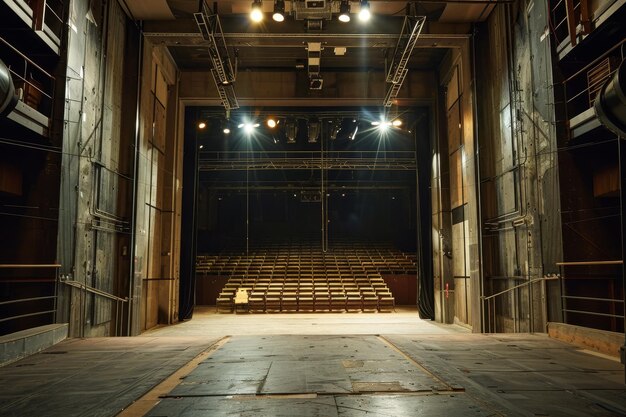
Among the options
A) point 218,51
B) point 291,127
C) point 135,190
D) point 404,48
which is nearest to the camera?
point 135,190

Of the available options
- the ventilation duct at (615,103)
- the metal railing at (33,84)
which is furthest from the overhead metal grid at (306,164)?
the ventilation duct at (615,103)

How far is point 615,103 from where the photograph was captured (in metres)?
3.14

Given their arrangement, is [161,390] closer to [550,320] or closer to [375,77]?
[550,320]

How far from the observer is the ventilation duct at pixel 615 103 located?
3.07m

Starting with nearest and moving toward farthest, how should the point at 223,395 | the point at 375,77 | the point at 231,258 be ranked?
the point at 223,395
the point at 375,77
the point at 231,258

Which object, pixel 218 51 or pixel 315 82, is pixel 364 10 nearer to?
pixel 218 51

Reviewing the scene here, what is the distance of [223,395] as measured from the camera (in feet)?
12.1

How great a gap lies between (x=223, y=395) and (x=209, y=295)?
16.1 m

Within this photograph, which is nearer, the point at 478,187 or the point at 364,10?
the point at 364,10

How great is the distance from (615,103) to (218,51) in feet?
26.0

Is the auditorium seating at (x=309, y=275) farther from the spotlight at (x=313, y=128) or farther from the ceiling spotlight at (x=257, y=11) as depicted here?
the ceiling spotlight at (x=257, y=11)

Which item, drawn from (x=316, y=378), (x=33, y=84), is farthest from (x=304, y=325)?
(x=33, y=84)

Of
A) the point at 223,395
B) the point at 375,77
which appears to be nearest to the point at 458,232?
the point at 375,77

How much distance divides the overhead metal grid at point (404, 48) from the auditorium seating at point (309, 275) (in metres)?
7.67
